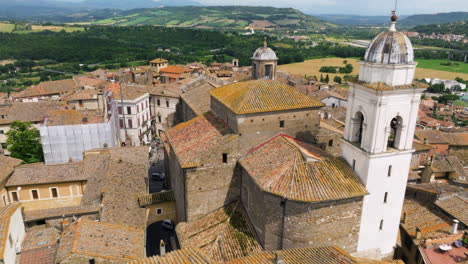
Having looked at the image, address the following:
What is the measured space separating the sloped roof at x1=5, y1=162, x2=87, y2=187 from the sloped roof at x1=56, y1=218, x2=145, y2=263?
8945 millimetres

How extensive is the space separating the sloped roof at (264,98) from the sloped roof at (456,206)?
1109 centimetres

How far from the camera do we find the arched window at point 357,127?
20938mm

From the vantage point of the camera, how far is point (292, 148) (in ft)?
70.6

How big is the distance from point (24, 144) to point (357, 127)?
112 feet

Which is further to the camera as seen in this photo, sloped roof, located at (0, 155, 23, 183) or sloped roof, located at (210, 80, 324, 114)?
sloped roof, located at (0, 155, 23, 183)

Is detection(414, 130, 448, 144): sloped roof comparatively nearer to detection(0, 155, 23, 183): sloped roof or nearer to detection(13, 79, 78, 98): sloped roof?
detection(0, 155, 23, 183): sloped roof

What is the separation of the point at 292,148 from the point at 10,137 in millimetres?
31857

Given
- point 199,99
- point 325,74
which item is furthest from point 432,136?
point 325,74

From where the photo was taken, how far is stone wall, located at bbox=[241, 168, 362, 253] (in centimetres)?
1920

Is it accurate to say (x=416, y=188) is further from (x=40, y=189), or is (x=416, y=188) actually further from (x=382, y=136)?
(x=40, y=189)

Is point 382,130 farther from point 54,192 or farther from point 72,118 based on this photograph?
point 72,118

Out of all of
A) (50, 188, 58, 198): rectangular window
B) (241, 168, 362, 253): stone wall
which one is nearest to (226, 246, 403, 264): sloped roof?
(241, 168, 362, 253): stone wall

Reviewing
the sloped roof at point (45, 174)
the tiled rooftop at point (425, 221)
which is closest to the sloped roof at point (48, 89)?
the sloped roof at point (45, 174)

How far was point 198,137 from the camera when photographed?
83.1ft
